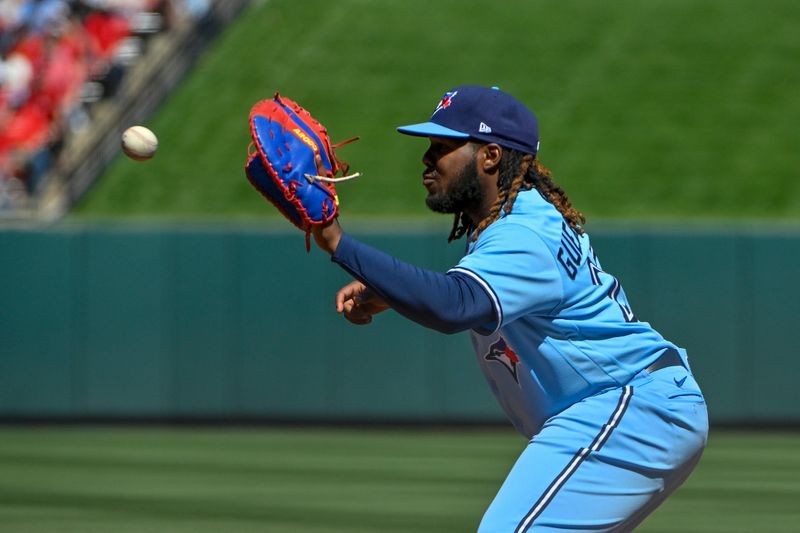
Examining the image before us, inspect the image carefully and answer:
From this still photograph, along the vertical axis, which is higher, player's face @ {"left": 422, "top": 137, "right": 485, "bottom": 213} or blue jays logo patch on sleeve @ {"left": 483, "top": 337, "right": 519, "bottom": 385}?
player's face @ {"left": 422, "top": 137, "right": 485, "bottom": 213}

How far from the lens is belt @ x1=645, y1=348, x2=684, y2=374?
4.20 metres

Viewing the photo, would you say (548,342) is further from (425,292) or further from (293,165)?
(293,165)

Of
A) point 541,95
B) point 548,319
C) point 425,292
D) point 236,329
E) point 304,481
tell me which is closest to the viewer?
point 425,292

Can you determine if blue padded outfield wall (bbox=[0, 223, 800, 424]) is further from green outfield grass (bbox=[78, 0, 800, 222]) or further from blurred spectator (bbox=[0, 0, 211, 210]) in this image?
blurred spectator (bbox=[0, 0, 211, 210])

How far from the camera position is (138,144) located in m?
5.00

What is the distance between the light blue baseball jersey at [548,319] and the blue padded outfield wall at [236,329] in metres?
7.56

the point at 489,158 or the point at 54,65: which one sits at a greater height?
the point at 489,158

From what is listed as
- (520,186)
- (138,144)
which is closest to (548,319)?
(520,186)

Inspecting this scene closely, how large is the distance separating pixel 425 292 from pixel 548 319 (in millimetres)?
427

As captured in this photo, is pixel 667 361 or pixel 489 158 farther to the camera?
pixel 667 361

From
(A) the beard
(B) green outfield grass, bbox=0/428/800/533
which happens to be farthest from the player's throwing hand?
(B) green outfield grass, bbox=0/428/800/533

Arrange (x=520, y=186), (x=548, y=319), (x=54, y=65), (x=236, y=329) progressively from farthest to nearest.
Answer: (x=54, y=65) → (x=236, y=329) → (x=520, y=186) → (x=548, y=319)

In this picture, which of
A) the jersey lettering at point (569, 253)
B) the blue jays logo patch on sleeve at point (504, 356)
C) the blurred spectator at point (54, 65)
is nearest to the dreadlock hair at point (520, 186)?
the jersey lettering at point (569, 253)

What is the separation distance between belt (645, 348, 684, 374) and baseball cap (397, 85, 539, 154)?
2.21ft
